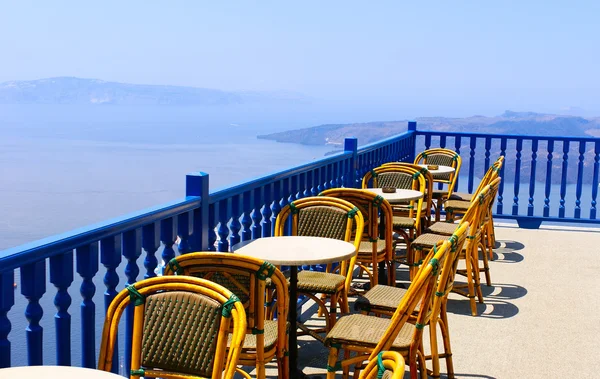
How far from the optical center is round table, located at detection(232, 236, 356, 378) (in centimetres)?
386

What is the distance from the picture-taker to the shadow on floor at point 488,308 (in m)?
5.64

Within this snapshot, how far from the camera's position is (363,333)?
3.56 meters

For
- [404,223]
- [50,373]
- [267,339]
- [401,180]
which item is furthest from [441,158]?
[50,373]

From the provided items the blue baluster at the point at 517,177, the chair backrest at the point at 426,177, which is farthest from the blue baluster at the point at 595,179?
the chair backrest at the point at 426,177

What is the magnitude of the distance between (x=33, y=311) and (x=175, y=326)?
0.51m

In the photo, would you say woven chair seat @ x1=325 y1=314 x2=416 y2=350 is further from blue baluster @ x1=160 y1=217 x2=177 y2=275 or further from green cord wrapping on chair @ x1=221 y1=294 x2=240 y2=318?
green cord wrapping on chair @ x1=221 y1=294 x2=240 y2=318

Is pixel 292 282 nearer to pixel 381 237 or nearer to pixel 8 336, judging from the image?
pixel 8 336

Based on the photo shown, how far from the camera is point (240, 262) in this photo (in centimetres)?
315

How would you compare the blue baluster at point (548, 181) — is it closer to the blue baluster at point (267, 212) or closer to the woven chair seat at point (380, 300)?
the blue baluster at point (267, 212)

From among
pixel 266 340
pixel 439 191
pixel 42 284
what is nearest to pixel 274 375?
pixel 266 340

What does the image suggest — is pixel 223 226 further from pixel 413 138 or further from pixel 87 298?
pixel 413 138

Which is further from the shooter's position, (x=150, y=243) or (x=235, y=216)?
(x=235, y=216)

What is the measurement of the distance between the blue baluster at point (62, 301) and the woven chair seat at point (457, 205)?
521cm

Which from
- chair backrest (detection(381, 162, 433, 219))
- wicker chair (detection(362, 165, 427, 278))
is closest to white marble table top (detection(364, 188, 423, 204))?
wicker chair (detection(362, 165, 427, 278))
